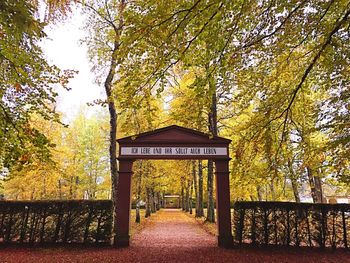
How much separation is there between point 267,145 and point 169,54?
11.1ft

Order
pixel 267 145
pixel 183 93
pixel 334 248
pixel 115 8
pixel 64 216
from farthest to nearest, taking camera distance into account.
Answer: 1. pixel 183 93
2. pixel 115 8
3. pixel 64 216
4. pixel 334 248
5. pixel 267 145

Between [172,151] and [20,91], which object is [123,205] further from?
[20,91]

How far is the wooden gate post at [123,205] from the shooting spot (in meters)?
7.20

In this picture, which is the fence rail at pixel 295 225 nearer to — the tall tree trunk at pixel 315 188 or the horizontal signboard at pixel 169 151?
the horizontal signboard at pixel 169 151

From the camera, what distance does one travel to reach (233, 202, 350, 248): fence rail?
6957 mm

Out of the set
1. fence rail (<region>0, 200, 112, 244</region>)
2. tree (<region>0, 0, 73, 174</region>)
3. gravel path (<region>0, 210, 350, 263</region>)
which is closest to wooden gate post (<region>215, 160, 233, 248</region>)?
gravel path (<region>0, 210, 350, 263</region>)

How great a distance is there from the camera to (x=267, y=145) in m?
6.06

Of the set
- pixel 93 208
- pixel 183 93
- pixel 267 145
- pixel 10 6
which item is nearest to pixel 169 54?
pixel 10 6

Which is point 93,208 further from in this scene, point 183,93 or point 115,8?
point 183,93

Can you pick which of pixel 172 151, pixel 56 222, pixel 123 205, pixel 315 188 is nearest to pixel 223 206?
pixel 172 151

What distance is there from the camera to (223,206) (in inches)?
289

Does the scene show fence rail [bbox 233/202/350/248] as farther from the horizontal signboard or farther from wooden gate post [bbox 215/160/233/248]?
the horizontal signboard

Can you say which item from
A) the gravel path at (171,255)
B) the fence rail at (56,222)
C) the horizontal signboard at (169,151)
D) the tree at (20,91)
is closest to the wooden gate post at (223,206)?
the gravel path at (171,255)

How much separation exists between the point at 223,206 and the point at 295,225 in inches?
82.8
